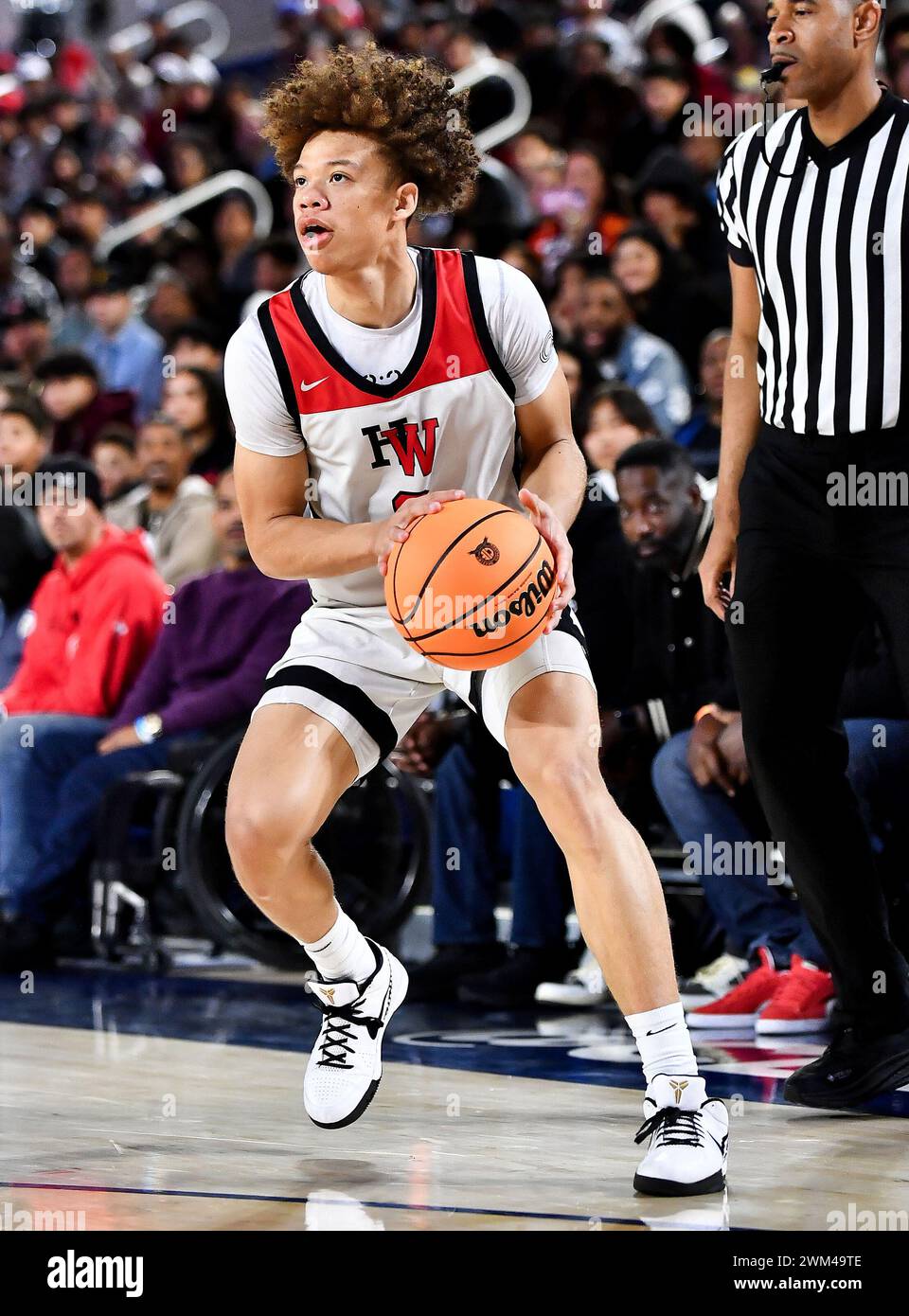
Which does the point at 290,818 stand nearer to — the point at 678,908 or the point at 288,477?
A: the point at 288,477

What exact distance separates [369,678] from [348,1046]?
2.17 ft

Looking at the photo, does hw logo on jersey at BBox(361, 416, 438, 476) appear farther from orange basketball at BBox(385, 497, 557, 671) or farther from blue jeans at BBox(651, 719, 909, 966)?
blue jeans at BBox(651, 719, 909, 966)

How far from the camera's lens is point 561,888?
17.3ft

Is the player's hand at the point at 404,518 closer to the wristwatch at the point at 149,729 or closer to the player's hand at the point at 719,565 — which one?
the player's hand at the point at 719,565

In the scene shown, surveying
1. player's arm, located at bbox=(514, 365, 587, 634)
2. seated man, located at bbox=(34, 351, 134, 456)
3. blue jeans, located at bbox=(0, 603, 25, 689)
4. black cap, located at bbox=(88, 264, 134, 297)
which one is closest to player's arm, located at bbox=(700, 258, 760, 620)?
player's arm, located at bbox=(514, 365, 587, 634)

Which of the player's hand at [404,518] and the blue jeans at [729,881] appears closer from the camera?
the player's hand at [404,518]

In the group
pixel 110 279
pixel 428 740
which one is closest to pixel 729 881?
pixel 428 740

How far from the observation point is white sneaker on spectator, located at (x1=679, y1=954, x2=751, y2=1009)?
513 cm

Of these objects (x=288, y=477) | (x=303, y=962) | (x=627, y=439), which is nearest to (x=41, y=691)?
(x=303, y=962)

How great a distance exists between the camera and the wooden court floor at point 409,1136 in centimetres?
273

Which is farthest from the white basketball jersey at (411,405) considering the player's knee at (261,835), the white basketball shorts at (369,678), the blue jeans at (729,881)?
the blue jeans at (729,881)

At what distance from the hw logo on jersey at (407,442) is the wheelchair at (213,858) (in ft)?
7.01

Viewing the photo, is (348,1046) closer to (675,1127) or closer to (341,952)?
(341,952)
